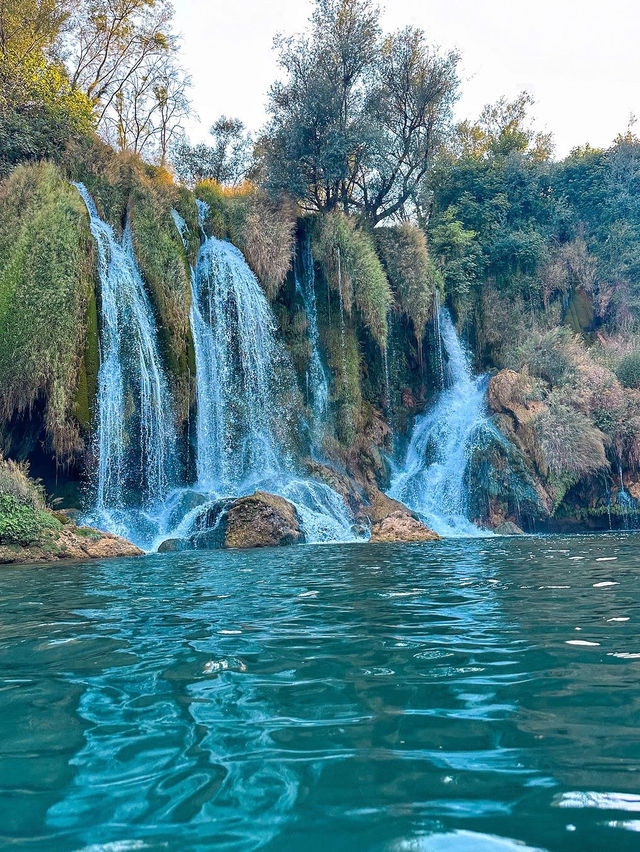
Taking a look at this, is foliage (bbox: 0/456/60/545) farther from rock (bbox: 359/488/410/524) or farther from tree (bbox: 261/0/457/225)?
tree (bbox: 261/0/457/225)

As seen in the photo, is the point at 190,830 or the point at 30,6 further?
the point at 30,6

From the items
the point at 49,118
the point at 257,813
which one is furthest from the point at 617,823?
the point at 49,118

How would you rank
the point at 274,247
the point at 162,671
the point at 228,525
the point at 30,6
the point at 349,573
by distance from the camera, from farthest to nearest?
1. the point at 30,6
2. the point at 274,247
3. the point at 228,525
4. the point at 349,573
5. the point at 162,671

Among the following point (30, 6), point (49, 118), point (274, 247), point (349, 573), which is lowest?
point (349, 573)

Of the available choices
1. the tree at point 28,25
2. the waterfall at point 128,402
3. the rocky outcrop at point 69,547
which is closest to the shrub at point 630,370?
the waterfall at point 128,402

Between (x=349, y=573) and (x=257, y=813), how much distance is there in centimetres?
516

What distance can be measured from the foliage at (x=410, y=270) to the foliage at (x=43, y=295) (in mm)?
9523

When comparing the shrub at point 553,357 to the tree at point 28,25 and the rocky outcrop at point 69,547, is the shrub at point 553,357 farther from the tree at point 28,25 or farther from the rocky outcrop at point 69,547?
the tree at point 28,25

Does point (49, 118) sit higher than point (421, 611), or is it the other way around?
point (49, 118)

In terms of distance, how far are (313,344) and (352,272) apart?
236 centimetres

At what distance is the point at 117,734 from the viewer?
7.29 ft

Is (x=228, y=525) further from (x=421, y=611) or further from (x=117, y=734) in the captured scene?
(x=117, y=734)

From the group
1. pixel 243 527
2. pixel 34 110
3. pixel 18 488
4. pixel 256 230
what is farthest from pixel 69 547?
pixel 34 110

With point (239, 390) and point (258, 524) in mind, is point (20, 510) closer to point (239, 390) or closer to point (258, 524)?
point (258, 524)
